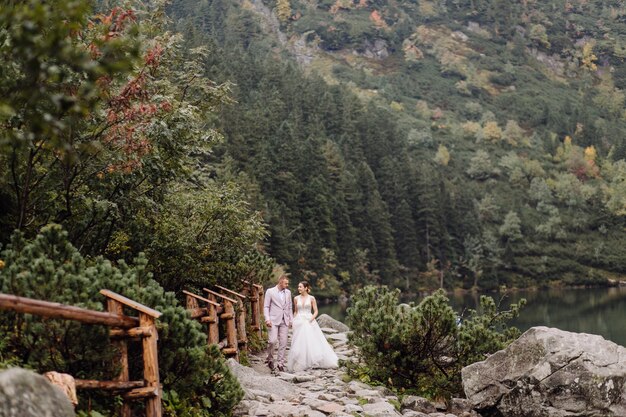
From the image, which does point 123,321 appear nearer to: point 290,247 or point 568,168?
point 290,247

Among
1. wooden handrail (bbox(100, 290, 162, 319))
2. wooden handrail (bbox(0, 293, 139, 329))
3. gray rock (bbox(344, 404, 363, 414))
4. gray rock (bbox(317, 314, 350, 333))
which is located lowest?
gray rock (bbox(317, 314, 350, 333))

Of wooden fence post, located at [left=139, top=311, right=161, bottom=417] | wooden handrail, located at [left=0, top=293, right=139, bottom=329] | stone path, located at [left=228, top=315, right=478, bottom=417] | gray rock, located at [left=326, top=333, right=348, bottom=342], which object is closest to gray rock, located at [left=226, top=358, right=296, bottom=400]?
stone path, located at [left=228, top=315, right=478, bottom=417]

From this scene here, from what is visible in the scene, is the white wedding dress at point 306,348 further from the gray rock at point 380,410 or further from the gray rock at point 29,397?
the gray rock at point 29,397

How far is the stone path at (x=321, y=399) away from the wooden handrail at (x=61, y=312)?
10.9ft

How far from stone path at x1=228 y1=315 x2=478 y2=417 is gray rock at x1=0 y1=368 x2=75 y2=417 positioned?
4.87m

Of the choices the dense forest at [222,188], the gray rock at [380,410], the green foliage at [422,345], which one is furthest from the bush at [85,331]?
the green foliage at [422,345]

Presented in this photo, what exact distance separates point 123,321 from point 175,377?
5.43ft

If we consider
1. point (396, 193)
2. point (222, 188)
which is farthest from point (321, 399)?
point (396, 193)

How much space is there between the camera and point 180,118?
1329 centimetres

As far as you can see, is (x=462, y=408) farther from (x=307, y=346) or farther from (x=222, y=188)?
(x=222, y=188)

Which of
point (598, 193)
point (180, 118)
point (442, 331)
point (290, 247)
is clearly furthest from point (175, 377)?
point (598, 193)

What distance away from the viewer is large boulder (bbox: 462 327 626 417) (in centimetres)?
1254

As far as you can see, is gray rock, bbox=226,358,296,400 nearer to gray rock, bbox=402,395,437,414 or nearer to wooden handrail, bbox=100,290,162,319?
gray rock, bbox=402,395,437,414

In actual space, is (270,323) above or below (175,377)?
below
